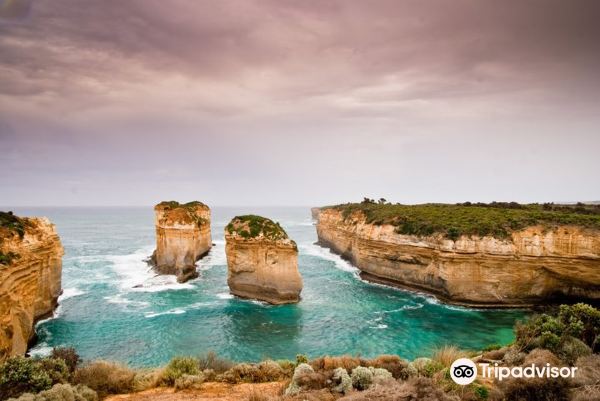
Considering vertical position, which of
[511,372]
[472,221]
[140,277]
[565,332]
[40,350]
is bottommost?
[40,350]

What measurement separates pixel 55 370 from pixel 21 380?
1194 mm

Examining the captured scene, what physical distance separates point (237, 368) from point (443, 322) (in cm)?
2045

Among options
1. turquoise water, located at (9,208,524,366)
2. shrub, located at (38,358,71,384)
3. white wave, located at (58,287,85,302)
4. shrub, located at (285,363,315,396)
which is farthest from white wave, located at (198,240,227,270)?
shrub, located at (285,363,315,396)

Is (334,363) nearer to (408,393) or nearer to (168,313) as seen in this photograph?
(408,393)

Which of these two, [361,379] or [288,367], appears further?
[288,367]

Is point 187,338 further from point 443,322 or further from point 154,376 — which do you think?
point 443,322

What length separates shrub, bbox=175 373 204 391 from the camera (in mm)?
11641

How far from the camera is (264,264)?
32.5 meters

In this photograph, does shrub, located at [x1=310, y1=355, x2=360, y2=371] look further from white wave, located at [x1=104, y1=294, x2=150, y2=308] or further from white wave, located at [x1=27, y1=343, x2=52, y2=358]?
white wave, located at [x1=104, y1=294, x2=150, y2=308]

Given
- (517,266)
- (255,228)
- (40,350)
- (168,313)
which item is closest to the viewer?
(40,350)

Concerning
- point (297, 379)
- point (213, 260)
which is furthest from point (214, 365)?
point (213, 260)

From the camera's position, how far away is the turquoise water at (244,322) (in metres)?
22.9

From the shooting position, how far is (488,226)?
33.0 m

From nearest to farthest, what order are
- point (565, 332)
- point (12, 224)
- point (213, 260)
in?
point (565, 332) → point (12, 224) → point (213, 260)
